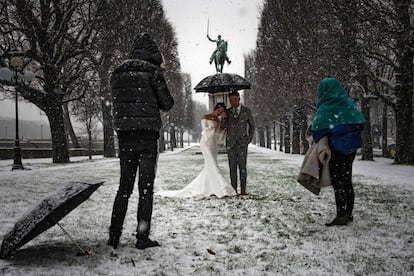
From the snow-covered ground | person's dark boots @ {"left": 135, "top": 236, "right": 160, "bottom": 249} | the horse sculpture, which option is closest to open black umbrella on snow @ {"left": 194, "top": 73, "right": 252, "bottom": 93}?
the snow-covered ground

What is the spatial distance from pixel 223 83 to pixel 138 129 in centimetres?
555

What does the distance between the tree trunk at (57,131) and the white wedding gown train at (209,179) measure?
11.5m

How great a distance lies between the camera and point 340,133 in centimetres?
418

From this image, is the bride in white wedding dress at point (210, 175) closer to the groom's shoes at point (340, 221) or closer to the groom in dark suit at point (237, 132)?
the groom in dark suit at point (237, 132)

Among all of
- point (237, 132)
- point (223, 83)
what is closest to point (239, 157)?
point (237, 132)

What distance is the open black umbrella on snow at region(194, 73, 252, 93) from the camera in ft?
28.4

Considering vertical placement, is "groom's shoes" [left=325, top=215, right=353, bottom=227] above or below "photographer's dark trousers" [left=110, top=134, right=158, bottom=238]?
below

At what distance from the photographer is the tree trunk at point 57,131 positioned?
16.6 metres

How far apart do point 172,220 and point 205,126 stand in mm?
2929

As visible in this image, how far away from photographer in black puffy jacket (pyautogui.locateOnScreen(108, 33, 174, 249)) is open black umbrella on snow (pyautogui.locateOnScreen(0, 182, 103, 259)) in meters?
0.42

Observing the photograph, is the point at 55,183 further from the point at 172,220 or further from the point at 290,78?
the point at 290,78

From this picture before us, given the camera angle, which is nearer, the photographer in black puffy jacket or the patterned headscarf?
the photographer in black puffy jacket

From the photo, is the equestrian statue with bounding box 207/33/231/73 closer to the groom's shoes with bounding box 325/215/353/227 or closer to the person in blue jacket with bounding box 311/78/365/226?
the person in blue jacket with bounding box 311/78/365/226

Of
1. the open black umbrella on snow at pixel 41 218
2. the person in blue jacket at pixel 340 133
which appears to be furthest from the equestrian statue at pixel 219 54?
the open black umbrella on snow at pixel 41 218
